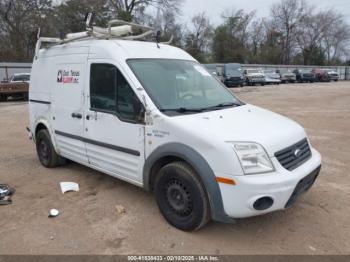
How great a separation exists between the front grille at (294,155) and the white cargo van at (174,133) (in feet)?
0.04

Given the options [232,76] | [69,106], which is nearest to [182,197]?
[69,106]

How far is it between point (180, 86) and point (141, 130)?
0.78 metres

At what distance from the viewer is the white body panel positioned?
3379 millimetres

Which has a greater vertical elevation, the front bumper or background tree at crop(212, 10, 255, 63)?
background tree at crop(212, 10, 255, 63)

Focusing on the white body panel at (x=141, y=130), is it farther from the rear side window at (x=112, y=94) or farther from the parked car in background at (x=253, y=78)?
the parked car in background at (x=253, y=78)

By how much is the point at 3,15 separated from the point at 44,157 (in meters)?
40.2

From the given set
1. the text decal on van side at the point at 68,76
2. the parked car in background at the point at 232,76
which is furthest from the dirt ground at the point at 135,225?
the parked car in background at the point at 232,76

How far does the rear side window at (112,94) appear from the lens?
165 inches

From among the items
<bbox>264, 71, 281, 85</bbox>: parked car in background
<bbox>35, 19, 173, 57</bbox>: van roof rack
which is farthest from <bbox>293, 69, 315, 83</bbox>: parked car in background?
<bbox>35, 19, 173, 57</bbox>: van roof rack

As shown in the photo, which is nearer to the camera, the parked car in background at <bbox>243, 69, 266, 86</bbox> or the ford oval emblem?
the ford oval emblem

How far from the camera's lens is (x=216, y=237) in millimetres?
3760

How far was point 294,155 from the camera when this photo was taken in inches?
148

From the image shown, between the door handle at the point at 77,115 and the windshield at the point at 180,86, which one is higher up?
the windshield at the point at 180,86

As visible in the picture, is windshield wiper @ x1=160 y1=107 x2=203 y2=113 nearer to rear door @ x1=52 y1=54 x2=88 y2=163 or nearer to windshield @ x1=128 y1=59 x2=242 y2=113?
windshield @ x1=128 y1=59 x2=242 y2=113
